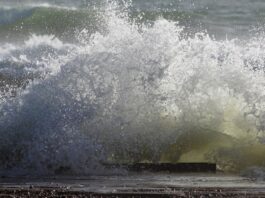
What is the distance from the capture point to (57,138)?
9969mm

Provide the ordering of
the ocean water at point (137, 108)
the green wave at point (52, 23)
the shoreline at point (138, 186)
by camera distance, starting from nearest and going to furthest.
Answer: the shoreline at point (138, 186), the ocean water at point (137, 108), the green wave at point (52, 23)

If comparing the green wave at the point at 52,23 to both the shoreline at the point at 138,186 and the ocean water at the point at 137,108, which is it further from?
the shoreline at the point at 138,186

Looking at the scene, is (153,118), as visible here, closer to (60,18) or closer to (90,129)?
(90,129)

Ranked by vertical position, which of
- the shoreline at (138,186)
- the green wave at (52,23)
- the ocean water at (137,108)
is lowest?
the shoreline at (138,186)

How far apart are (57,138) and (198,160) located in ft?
5.82

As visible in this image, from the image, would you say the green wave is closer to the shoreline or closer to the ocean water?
the ocean water

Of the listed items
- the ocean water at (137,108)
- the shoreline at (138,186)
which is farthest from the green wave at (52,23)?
the shoreline at (138,186)

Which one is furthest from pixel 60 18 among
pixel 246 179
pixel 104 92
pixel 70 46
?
pixel 246 179

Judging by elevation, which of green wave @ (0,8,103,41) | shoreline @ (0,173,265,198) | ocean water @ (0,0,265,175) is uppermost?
green wave @ (0,8,103,41)

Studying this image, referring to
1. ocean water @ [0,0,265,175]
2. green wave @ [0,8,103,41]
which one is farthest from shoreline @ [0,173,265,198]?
green wave @ [0,8,103,41]

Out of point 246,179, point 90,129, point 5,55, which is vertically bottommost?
point 246,179

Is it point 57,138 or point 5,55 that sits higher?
point 5,55

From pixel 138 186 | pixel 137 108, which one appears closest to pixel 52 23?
pixel 137 108

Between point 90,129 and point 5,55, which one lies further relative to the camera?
point 5,55
